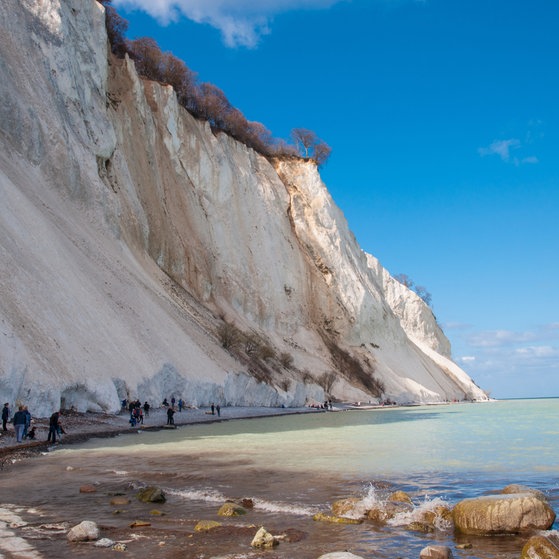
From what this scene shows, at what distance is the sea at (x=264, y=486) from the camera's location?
22.2ft

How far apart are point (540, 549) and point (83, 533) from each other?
4752 mm

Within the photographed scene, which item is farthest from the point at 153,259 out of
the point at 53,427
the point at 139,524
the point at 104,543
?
the point at 104,543

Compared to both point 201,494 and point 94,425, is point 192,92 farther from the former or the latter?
point 201,494

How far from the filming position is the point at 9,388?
1845cm

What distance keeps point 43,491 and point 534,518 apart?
7265 mm

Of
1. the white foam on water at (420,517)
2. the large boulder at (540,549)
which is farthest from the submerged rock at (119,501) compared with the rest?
the large boulder at (540,549)

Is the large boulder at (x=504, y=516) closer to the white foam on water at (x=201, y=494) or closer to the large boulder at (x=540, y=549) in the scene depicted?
the large boulder at (x=540, y=549)

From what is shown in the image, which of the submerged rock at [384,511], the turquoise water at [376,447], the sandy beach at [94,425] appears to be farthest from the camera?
the sandy beach at [94,425]

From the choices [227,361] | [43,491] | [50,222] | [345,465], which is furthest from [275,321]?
[43,491]

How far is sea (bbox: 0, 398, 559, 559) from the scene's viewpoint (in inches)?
266

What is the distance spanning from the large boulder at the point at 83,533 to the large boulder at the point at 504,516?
431 cm

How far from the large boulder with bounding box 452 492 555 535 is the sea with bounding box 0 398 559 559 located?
6.6 inches

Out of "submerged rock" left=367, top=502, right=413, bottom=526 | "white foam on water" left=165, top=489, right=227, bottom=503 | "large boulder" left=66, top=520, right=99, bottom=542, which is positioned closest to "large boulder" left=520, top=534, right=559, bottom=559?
"submerged rock" left=367, top=502, right=413, bottom=526

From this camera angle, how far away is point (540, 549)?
19.6 feet
